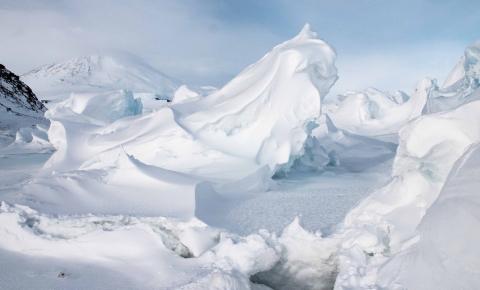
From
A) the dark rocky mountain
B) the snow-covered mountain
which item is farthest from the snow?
the dark rocky mountain

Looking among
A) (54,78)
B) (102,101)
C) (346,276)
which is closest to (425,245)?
(346,276)

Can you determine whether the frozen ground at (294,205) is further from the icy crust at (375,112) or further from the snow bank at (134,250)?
the icy crust at (375,112)

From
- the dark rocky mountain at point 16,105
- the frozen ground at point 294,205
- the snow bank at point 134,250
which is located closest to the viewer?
the snow bank at point 134,250

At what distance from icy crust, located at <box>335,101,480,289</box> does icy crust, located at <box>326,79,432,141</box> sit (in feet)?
73.1

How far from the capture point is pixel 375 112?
3288 cm

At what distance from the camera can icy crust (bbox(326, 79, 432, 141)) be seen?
2752 centimetres

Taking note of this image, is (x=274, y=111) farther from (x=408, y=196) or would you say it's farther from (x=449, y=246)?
(x=449, y=246)

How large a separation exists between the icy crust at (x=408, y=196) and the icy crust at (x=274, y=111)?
4055mm

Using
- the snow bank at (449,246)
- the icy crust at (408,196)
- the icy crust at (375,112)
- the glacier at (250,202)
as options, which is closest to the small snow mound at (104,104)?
the glacier at (250,202)

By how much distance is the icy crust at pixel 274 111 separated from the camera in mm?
9688

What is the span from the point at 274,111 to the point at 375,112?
2455 cm

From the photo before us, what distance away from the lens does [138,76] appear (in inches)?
4001

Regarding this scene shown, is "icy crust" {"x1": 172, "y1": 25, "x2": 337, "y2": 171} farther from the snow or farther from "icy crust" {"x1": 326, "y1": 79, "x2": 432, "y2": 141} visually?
the snow

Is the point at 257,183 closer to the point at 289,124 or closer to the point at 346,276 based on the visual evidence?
the point at 289,124
